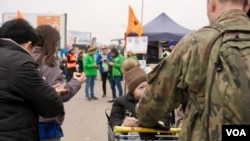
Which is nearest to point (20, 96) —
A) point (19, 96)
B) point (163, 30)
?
point (19, 96)

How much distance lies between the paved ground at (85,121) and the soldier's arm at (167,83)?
5739 millimetres

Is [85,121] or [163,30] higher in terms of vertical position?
[163,30]

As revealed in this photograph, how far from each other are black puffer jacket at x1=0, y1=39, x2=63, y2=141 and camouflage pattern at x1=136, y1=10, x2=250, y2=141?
0.95m

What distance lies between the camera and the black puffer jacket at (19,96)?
2.70 metres

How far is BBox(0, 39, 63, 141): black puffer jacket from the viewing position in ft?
8.84

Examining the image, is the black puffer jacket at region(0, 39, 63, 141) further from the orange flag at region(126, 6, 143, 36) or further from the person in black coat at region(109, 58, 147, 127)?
the orange flag at region(126, 6, 143, 36)

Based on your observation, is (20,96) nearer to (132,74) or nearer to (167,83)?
(167,83)

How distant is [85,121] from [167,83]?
8.03 m

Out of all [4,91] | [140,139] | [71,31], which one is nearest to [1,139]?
[4,91]

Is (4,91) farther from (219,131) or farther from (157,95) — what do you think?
(219,131)

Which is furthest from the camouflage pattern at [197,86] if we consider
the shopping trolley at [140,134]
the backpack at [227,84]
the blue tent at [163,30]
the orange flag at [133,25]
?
the blue tent at [163,30]

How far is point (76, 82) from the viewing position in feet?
12.3

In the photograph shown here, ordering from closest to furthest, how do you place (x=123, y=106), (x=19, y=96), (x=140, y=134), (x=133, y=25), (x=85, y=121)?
(x=140, y=134)
(x=19, y=96)
(x=123, y=106)
(x=85, y=121)
(x=133, y=25)

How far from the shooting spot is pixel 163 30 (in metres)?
16.5
